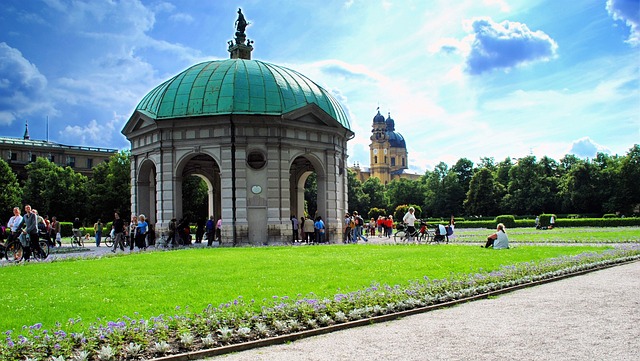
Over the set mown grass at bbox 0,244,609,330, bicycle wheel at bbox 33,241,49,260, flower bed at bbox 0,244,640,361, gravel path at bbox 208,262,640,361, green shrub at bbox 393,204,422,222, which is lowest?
gravel path at bbox 208,262,640,361

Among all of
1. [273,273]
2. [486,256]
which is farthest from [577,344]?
[486,256]

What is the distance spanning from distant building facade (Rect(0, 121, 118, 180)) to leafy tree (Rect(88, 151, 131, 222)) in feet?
130

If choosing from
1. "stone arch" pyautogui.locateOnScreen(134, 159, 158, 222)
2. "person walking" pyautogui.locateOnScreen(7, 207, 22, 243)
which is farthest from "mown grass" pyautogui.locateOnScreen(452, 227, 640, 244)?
"person walking" pyautogui.locateOnScreen(7, 207, 22, 243)

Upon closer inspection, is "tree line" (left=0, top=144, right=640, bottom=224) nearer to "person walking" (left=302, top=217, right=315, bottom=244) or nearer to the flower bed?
"person walking" (left=302, top=217, right=315, bottom=244)

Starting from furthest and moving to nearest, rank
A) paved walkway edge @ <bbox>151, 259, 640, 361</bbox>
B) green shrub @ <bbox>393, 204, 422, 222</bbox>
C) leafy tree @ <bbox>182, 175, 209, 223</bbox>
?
1. green shrub @ <bbox>393, 204, 422, 222</bbox>
2. leafy tree @ <bbox>182, 175, 209, 223</bbox>
3. paved walkway edge @ <bbox>151, 259, 640, 361</bbox>

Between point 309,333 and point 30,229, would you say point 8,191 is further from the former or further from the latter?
point 309,333

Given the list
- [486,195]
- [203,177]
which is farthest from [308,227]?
[486,195]

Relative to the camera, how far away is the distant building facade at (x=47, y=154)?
106 metres

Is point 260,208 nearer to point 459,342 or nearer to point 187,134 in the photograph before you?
point 187,134

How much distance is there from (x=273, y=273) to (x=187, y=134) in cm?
1922

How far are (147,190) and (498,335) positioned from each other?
104 ft

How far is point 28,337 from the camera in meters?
8.69

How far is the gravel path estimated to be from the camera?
8383 mm

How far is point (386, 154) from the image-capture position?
191m
